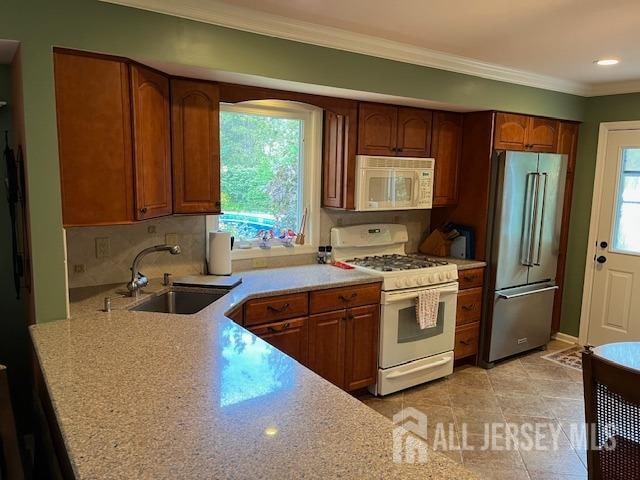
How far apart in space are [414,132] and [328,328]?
1741mm

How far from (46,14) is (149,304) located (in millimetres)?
1502

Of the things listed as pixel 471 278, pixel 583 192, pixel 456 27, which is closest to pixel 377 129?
pixel 456 27

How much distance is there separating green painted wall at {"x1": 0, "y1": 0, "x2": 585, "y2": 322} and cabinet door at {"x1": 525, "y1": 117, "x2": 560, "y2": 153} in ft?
6.89

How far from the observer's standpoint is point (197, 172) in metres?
2.81

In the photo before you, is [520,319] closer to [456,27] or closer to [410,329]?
[410,329]

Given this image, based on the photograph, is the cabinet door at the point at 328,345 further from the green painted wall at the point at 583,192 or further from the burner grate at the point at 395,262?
the green painted wall at the point at 583,192

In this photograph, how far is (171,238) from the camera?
3.06 meters

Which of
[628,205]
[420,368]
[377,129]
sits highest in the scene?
[377,129]

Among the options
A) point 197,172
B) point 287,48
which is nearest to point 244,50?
point 287,48

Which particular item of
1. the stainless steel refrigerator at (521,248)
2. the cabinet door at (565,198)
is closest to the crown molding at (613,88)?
the cabinet door at (565,198)

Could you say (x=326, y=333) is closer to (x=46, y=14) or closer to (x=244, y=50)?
(x=244, y=50)

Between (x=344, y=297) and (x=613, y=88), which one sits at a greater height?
(x=613, y=88)

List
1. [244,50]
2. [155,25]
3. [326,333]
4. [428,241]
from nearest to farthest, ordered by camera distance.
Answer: [155,25]
[244,50]
[326,333]
[428,241]

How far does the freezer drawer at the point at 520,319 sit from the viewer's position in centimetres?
394
